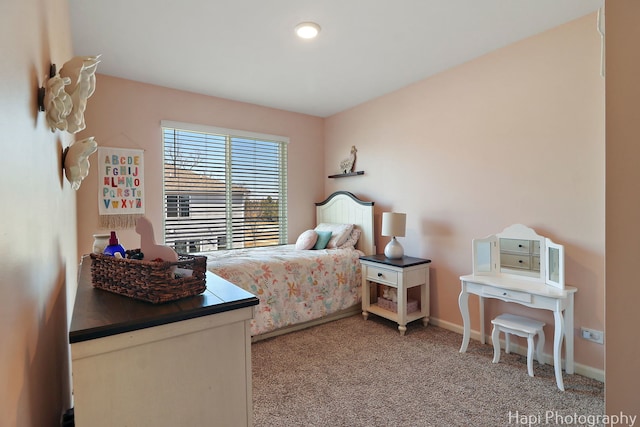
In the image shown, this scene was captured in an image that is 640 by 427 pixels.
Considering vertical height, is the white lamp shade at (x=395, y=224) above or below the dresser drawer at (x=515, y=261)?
above

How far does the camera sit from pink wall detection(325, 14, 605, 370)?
2.22m

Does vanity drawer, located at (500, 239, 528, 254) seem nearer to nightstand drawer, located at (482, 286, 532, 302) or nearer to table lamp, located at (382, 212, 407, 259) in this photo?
nightstand drawer, located at (482, 286, 532, 302)

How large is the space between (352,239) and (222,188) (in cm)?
170

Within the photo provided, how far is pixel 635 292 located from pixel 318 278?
2.47 meters

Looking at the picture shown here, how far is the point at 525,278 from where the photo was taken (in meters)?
2.48

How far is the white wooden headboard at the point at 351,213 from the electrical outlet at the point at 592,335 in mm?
1957

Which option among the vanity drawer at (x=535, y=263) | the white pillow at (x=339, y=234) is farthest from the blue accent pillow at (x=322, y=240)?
the vanity drawer at (x=535, y=263)

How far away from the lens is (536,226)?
Answer: 2.48 m

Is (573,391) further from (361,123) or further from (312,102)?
(312,102)

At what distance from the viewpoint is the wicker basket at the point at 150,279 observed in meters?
0.93

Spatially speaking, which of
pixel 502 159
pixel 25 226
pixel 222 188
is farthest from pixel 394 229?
pixel 25 226

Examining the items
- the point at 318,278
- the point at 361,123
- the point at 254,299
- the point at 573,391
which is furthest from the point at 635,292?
the point at 361,123

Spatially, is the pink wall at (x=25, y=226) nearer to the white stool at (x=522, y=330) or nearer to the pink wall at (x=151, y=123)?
the pink wall at (x=151, y=123)

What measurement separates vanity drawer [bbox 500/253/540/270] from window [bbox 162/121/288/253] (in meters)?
2.65
